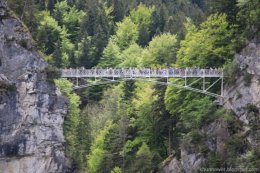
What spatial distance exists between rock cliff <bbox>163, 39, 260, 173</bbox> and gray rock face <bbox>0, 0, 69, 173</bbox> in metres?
11.4

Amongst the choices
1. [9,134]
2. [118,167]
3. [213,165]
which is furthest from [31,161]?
[213,165]

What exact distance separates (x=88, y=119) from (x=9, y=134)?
18.2 m

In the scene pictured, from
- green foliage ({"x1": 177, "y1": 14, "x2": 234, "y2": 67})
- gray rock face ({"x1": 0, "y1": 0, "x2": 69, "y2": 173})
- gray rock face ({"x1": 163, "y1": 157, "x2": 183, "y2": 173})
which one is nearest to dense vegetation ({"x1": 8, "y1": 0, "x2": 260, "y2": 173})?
green foliage ({"x1": 177, "y1": 14, "x2": 234, "y2": 67})

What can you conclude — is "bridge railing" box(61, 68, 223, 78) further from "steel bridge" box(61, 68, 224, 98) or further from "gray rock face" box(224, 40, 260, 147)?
"gray rock face" box(224, 40, 260, 147)

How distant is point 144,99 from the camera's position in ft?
217

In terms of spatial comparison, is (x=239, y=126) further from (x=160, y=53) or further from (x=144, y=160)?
(x=160, y=53)

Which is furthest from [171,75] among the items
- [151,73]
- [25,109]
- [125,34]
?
[125,34]

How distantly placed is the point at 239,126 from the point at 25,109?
18.3 metres

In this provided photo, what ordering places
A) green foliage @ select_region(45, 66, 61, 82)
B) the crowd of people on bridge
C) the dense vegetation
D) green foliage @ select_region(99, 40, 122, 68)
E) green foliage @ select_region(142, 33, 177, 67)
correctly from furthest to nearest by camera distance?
green foliage @ select_region(99, 40, 122, 68) → green foliage @ select_region(142, 33, 177, 67) → green foliage @ select_region(45, 66, 61, 82) → the dense vegetation → the crowd of people on bridge

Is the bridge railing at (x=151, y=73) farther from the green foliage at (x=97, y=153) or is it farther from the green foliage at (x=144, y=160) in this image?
the green foliage at (x=97, y=153)

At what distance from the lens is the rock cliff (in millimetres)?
49781

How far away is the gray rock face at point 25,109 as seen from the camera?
188ft

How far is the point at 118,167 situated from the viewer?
61500mm

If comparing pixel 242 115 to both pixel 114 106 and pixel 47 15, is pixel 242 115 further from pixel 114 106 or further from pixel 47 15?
pixel 47 15
